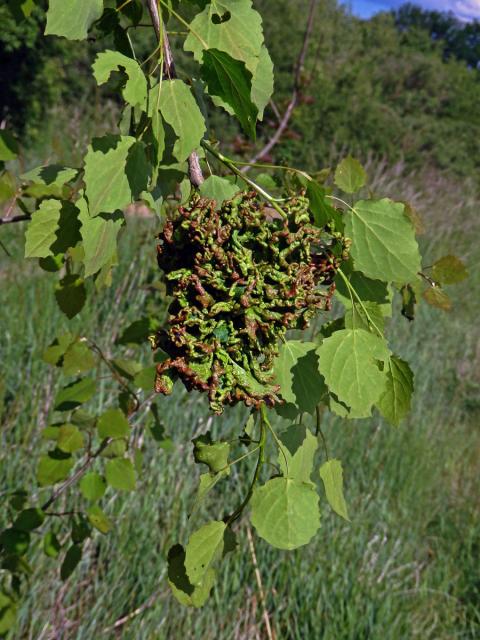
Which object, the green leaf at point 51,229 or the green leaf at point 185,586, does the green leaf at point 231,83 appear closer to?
the green leaf at point 51,229

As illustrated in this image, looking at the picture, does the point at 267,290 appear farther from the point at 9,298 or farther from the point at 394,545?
the point at 9,298

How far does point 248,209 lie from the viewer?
54 cm

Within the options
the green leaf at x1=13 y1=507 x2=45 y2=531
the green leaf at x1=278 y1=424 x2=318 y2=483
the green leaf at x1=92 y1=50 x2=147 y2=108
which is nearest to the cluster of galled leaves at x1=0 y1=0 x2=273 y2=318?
the green leaf at x1=92 y1=50 x2=147 y2=108

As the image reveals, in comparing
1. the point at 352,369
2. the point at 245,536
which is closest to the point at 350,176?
the point at 352,369

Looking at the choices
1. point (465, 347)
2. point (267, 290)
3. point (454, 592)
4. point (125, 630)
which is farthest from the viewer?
point (465, 347)

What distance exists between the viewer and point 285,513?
0.58 metres

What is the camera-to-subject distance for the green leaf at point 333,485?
2.11ft

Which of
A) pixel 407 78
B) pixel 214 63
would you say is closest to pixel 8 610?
pixel 214 63

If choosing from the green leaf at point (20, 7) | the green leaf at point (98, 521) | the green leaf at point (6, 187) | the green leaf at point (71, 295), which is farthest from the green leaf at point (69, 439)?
the green leaf at point (20, 7)

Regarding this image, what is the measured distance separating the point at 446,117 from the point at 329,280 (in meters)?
13.5

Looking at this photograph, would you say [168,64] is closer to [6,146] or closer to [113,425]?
[6,146]

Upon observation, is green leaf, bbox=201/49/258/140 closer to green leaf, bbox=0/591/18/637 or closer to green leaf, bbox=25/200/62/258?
green leaf, bbox=25/200/62/258

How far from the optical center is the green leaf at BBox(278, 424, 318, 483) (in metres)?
0.61

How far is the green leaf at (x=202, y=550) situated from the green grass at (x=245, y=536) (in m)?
0.84
